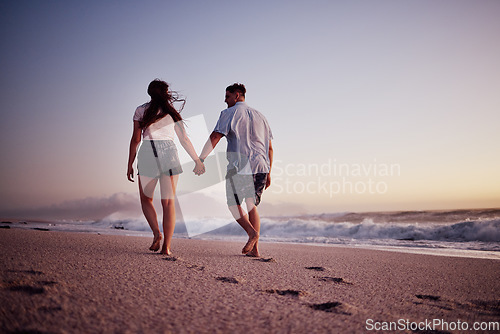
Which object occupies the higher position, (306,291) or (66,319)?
(66,319)

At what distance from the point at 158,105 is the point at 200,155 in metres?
0.79

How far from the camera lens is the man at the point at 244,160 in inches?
150

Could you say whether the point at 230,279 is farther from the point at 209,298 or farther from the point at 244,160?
the point at 244,160

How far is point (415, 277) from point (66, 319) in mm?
2944

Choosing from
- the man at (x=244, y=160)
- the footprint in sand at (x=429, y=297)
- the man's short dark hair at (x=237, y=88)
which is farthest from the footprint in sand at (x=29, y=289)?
the man's short dark hair at (x=237, y=88)

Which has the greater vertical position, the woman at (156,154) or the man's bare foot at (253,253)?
the woman at (156,154)

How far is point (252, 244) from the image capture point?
3.68m

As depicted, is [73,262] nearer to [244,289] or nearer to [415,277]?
[244,289]

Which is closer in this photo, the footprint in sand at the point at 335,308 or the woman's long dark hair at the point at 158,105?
the footprint in sand at the point at 335,308

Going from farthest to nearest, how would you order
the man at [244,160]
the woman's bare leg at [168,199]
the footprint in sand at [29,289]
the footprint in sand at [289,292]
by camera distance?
the man at [244,160] → the woman's bare leg at [168,199] → the footprint in sand at [289,292] → the footprint in sand at [29,289]

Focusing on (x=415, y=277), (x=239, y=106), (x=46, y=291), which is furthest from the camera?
(x=239, y=106)

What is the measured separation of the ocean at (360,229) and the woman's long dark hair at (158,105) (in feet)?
15.8

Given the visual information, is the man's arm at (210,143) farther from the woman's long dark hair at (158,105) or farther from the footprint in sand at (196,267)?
the footprint in sand at (196,267)

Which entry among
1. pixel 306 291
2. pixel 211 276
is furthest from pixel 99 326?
pixel 306 291
